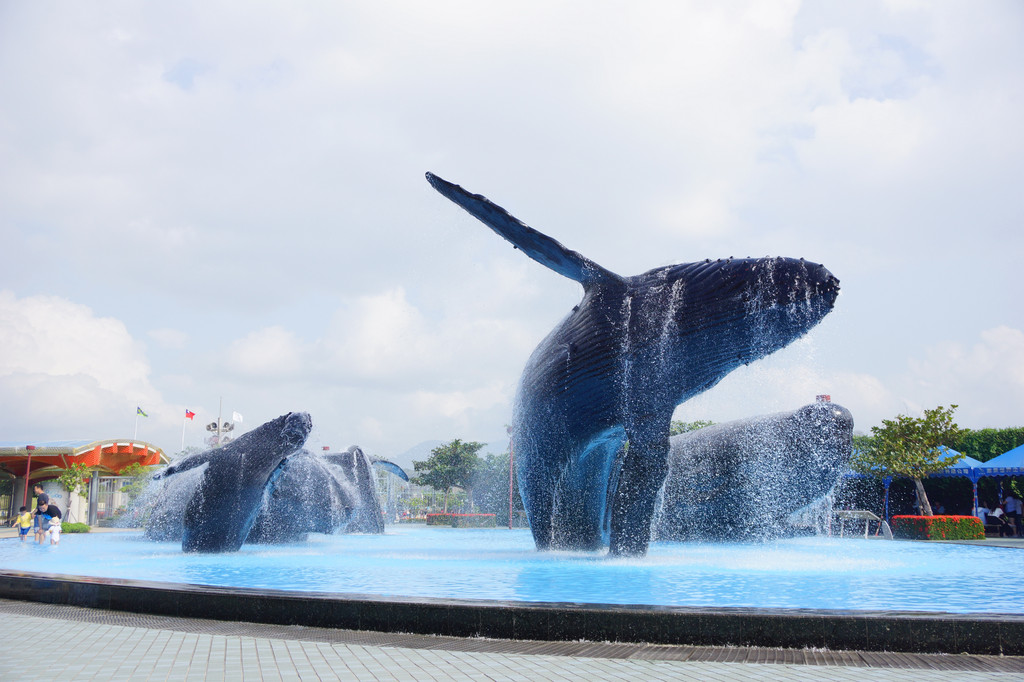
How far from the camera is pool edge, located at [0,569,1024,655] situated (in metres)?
5.88

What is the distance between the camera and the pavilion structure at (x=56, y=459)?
36406 mm

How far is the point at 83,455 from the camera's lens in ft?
133

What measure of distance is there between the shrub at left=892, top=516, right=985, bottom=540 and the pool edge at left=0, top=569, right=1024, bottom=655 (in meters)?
21.2

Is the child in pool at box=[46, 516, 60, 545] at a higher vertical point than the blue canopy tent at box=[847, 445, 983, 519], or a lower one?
lower

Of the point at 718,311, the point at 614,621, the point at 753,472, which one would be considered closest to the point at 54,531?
the point at 753,472

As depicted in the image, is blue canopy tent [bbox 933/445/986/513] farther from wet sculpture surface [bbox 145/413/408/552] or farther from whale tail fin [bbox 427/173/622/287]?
whale tail fin [bbox 427/173/622/287]

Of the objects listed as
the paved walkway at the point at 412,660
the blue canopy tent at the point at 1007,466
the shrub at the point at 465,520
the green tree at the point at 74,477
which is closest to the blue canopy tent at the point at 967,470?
the blue canopy tent at the point at 1007,466

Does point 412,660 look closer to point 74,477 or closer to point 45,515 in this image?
point 45,515

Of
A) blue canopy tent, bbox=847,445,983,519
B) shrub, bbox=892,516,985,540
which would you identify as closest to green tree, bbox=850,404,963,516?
blue canopy tent, bbox=847,445,983,519

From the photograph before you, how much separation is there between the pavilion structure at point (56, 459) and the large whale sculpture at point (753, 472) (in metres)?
29.7

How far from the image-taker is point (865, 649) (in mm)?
5930

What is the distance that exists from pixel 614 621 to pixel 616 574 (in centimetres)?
444

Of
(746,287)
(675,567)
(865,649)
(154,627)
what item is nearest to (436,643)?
(154,627)

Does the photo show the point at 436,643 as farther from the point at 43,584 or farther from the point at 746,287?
the point at 746,287
